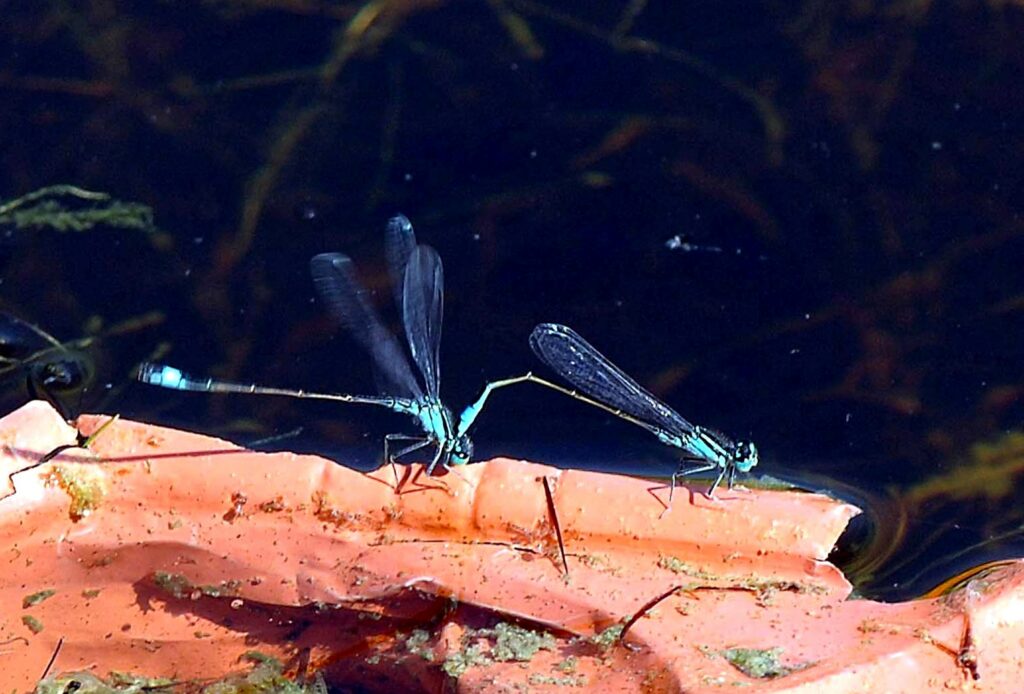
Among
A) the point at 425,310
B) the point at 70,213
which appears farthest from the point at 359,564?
the point at 70,213

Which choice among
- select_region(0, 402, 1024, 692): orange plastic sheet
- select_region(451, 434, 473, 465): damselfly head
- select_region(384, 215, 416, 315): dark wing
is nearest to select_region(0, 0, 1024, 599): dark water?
select_region(384, 215, 416, 315): dark wing

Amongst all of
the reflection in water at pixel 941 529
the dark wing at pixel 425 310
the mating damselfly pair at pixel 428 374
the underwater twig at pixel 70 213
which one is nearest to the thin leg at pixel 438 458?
the mating damselfly pair at pixel 428 374

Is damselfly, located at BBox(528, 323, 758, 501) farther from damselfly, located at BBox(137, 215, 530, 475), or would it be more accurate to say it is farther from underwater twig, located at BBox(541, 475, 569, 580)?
underwater twig, located at BBox(541, 475, 569, 580)

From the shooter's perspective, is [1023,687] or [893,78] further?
[893,78]

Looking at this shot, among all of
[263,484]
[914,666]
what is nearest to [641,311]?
[263,484]

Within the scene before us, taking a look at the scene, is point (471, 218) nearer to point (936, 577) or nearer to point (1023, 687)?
point (936, 577)
